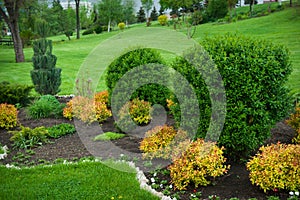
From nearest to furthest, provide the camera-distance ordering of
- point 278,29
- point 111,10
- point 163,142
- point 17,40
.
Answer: point 163,142 → point 17,40 → point 278,29 → point 111,10

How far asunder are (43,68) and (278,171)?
26.3 feet

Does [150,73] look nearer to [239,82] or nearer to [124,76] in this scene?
[124,76]

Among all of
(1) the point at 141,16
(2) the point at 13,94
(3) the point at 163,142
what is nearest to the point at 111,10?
(1) the point at 141,16

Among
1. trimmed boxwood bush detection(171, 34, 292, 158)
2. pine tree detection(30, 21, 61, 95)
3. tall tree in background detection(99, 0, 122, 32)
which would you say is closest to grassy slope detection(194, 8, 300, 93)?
trimmed boxwood bush detection(171, 34, 292, 158)

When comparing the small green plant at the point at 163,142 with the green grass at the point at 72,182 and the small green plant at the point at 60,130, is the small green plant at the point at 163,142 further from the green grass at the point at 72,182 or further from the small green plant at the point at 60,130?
the small green plant at the point at 60,130

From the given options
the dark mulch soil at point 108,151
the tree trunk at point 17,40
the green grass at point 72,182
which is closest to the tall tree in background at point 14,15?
the tree trunk at point 17,40

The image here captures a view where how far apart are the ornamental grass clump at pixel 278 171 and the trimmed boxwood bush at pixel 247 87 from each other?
591 millimetres

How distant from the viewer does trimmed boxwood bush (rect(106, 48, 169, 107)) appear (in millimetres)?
7547

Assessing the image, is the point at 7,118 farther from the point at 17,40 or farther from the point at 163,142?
the point at 17,40

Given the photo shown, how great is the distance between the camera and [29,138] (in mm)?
6824

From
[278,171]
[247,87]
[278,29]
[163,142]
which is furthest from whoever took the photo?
[278,29]

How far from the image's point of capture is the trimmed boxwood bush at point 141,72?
755cm

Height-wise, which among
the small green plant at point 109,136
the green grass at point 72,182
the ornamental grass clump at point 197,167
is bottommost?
the green grass at point 72,182

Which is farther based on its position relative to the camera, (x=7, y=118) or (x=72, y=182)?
(x=7, y=118)
